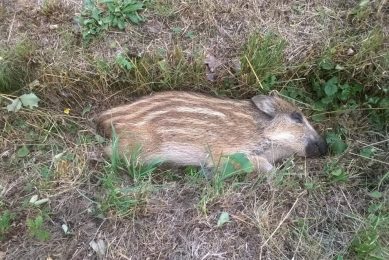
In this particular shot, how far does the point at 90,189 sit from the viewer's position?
11.4ft

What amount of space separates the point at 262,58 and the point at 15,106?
69.8 inches

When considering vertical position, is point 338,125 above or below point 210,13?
below

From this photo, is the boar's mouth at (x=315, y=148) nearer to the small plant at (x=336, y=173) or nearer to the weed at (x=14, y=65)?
the small plant at (x=336, y=173)

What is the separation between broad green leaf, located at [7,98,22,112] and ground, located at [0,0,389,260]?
0.10 metres

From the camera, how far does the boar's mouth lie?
12.1 ft

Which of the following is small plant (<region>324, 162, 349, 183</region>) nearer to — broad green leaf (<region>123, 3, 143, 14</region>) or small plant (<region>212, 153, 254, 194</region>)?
small plant (<region>212, 153, 254, 194</region>)

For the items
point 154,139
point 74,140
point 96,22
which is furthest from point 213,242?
point 96,22

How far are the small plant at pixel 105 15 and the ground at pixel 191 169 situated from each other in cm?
5

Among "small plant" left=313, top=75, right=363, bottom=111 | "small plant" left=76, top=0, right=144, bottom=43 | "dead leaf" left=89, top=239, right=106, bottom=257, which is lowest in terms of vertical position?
"dead leaf" left=89, top=239, right=106, bottom=257

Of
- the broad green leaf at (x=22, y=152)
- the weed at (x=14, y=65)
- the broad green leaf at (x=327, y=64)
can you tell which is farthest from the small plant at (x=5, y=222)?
the broad green leaf at (x=327, y=64)

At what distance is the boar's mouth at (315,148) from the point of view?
368 cm

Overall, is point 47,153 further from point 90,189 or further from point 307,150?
point 307,150

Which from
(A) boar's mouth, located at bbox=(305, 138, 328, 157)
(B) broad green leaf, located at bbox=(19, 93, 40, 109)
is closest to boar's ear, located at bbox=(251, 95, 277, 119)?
(A) boar's mouth, located at bbox=(305, 138, 328, 157)

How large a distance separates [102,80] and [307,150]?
1.57 meters
